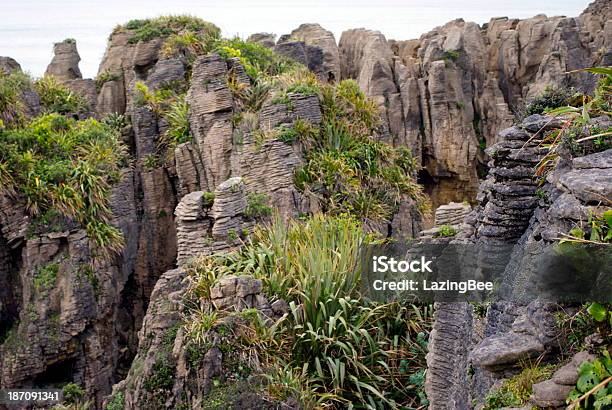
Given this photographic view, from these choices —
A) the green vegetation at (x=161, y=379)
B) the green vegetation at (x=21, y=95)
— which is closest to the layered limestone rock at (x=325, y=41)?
the green vegetation at (x=21, y=95)

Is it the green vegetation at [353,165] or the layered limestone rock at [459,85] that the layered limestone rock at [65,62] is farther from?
the layered limestone rock at [459,85]

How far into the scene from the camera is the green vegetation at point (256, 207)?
40.7ft

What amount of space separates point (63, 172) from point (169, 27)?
6946mm

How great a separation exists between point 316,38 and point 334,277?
20017 millimetres

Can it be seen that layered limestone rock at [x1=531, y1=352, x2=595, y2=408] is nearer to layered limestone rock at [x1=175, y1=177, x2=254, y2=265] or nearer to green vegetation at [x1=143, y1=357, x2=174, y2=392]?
green vegetation at [x1=143, y1=357, x2=174, y2=392]

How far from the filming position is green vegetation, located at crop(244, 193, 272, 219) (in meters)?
12.4

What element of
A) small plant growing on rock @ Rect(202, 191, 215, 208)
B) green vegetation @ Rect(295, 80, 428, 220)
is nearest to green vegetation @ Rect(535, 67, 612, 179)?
small plant growing on rock @ Rect(202, 191, 215, 208)

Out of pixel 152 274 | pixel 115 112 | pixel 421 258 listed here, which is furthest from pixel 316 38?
pixel 421 258

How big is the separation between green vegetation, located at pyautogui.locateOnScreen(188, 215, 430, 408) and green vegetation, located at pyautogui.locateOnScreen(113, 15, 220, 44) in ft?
35.8

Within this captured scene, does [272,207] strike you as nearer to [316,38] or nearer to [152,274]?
[152,274]

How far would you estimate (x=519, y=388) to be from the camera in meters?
5.27

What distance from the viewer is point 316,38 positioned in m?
28.2

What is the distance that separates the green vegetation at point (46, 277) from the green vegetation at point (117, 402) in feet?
13.1

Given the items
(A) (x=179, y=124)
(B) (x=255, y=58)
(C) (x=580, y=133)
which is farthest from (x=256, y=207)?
(C) (x=580, y=133)
